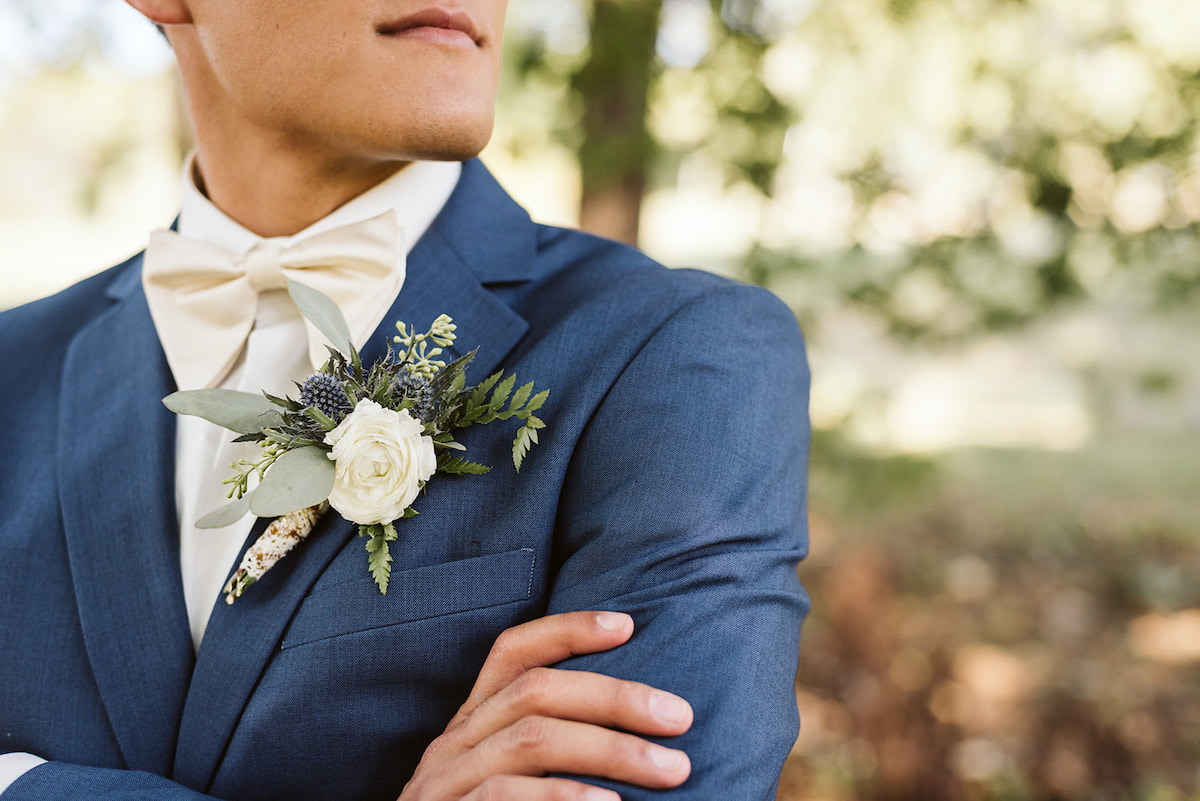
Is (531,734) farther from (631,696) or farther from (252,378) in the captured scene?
(252,378)

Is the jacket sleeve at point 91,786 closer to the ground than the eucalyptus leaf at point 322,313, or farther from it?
closer to the ground

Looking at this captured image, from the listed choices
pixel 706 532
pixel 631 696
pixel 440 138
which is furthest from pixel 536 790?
pixel 440 138

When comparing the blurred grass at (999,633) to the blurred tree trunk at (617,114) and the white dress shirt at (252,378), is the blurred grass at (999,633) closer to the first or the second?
the blurred tree trunk at (617,114)

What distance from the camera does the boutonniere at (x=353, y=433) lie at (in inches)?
48.8

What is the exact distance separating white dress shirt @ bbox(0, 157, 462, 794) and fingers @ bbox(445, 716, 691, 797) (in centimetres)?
62

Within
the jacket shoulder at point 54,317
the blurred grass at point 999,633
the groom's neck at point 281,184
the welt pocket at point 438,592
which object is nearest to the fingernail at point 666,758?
the welt pocket at point 438,592

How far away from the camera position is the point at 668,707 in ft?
3.47

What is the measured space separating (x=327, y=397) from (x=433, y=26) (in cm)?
66

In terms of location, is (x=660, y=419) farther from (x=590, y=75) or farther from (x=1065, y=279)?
(x=1065, y=279)

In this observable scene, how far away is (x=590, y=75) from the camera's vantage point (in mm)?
3604

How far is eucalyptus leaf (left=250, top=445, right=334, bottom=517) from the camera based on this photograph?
1210mm

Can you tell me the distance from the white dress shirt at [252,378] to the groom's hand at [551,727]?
0.56 meters

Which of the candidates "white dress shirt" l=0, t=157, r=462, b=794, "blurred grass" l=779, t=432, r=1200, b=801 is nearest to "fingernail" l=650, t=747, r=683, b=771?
"white dress shirt" l=0, t=157, r=462, b=794

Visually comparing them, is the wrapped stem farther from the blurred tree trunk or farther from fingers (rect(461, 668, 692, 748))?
the blurred tree trunk
